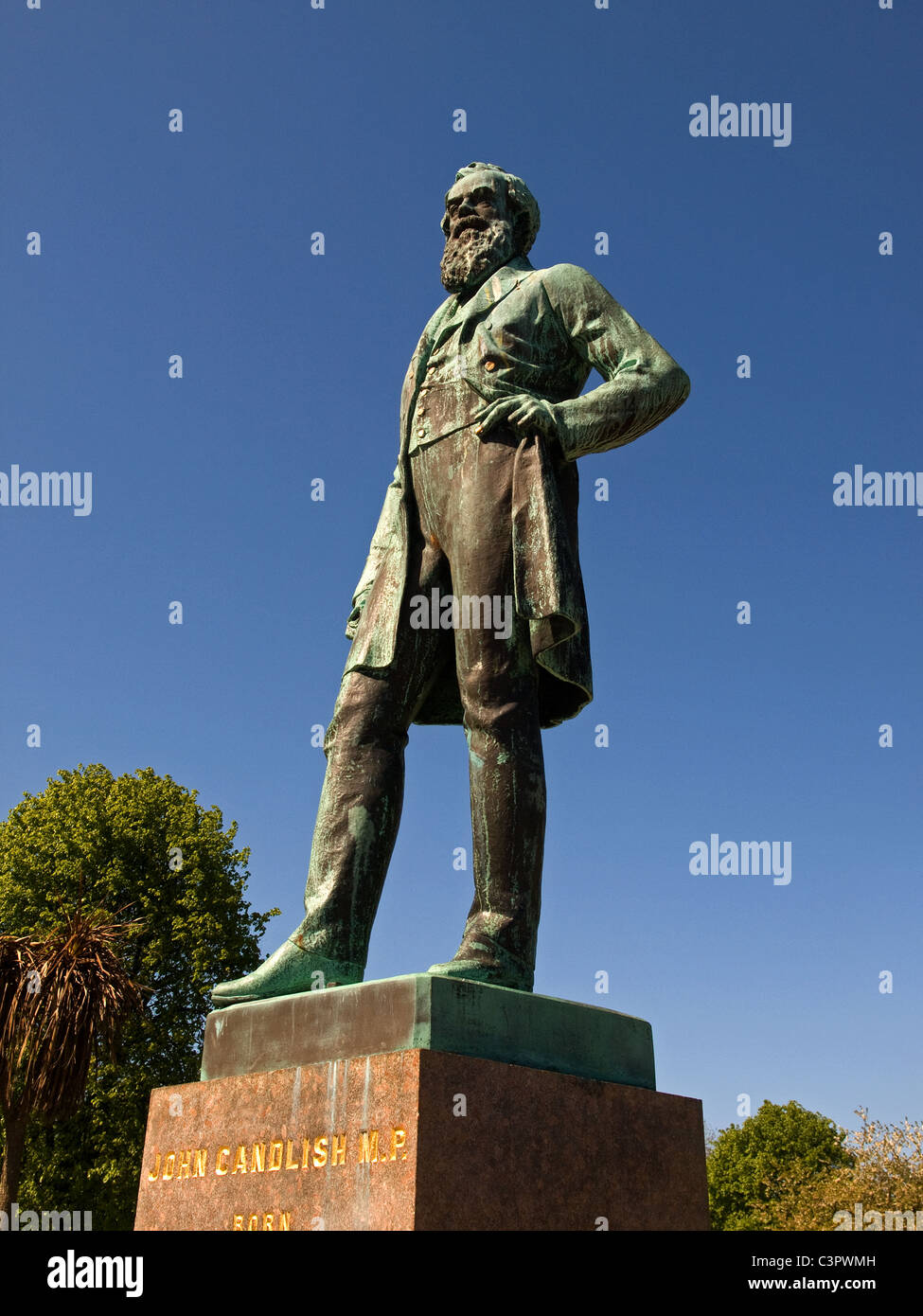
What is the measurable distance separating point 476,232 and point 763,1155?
53.6m

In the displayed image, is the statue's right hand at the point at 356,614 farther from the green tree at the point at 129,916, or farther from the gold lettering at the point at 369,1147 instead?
the green tree at the point at 129,916

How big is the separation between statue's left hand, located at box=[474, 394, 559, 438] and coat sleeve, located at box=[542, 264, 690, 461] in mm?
49

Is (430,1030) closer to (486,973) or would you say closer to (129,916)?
(486,973)

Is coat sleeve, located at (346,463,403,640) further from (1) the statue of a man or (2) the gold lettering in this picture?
(2) the gold lettering

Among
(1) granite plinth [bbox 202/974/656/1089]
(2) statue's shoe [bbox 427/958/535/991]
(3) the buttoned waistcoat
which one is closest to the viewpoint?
(1) granite plinth [bbox 202/974/656/1089]

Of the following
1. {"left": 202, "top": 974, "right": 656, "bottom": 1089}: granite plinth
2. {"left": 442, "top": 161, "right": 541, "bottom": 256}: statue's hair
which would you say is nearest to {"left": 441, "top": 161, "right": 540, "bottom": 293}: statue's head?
{"left": 442, "top": 161, "right": 541, "bottom": 256}: statue's hair

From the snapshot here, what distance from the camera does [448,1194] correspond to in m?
4.02

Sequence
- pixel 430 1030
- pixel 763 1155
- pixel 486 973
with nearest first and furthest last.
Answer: pixel 430 1030, pixel 486 973, pixel 763 1155

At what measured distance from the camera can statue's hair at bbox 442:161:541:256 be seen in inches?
249

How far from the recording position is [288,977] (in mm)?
5008

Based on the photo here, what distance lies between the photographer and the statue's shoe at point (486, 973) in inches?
184

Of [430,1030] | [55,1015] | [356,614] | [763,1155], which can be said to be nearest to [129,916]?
[55,1015]
